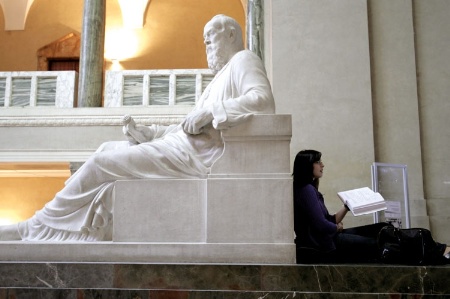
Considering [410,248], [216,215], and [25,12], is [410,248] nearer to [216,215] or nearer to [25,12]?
[216,215]

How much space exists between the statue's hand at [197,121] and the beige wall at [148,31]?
11.9 metres

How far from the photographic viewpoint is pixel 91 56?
34.0 feet

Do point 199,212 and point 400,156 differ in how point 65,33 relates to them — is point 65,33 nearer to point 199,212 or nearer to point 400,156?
point 400,156

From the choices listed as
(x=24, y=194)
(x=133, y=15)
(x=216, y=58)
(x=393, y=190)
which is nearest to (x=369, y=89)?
(x=393, y=190)

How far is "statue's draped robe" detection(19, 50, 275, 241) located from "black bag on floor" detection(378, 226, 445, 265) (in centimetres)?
133

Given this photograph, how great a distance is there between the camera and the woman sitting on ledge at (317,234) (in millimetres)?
4281

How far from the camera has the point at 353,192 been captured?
4.95 meters

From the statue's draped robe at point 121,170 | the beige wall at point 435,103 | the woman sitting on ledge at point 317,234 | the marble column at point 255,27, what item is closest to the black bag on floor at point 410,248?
the woman sitting on ledge at point 317,234

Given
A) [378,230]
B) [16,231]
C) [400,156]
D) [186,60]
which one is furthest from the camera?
[186,60]

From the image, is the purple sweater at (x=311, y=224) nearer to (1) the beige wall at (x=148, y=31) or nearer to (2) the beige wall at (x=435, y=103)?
(2) the beige wall at (x=435, y=103)

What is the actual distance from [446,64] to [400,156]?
5.18 feet

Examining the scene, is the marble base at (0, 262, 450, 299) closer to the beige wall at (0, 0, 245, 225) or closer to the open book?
the open book

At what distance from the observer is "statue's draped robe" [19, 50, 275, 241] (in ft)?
14.0

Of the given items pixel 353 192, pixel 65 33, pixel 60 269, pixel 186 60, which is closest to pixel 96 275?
pixel 60 269
